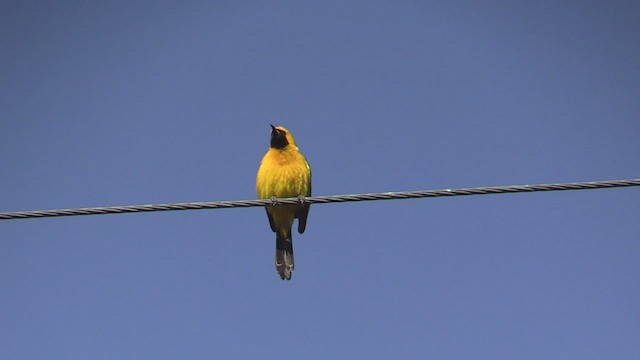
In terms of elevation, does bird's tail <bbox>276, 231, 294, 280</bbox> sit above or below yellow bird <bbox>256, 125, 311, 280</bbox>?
below

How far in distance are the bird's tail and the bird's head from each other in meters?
1.08

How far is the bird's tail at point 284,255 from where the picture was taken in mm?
11227

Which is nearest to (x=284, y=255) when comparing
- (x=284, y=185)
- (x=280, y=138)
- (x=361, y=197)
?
(x=284, y=185)

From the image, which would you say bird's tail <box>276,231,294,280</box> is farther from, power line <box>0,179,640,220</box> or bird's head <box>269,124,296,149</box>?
power line <box>0,179,640,220</box>

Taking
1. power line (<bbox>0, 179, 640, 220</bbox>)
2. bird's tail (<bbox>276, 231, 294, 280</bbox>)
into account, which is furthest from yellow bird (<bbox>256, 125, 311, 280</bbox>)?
power line (<bbox>0, 179, 640, 220</bbox>)

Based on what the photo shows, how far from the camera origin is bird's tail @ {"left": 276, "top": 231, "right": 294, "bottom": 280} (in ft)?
36.8

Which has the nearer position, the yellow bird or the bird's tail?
the yellow bird

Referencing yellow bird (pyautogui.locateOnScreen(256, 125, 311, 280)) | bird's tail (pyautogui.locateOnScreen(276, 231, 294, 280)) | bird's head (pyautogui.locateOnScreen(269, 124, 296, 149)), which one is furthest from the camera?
bird's head (pyautogui.locateOnScreen(269, 124, 296, 149))

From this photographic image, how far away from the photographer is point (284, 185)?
10914mm

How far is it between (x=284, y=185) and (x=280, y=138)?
86 cm

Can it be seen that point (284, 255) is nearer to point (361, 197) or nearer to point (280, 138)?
point (280, 138)

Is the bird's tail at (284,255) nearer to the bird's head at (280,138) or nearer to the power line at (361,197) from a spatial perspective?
the bird's head at (280,138)

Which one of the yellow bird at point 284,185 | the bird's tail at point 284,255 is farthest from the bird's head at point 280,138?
the bird's tail at point 284,255

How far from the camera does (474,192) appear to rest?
22.6 ft
